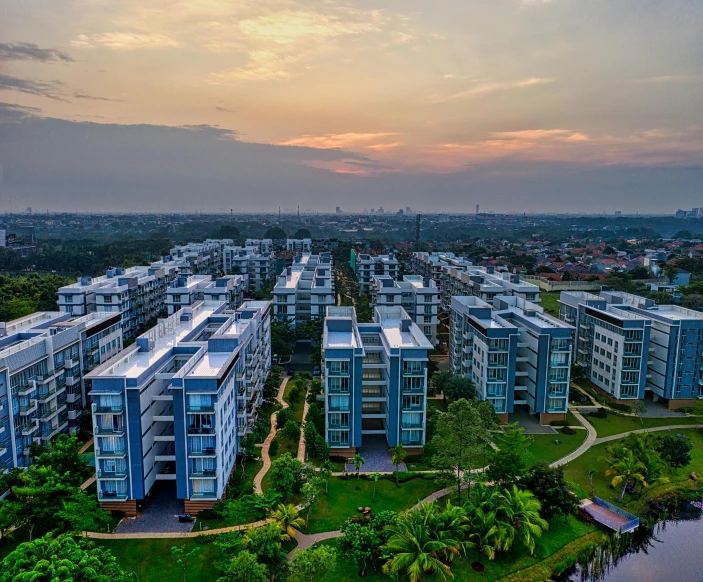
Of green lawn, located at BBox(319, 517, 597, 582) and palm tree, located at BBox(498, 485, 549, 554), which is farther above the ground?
palm tree, located at BBox(498, 485, 549, 554)

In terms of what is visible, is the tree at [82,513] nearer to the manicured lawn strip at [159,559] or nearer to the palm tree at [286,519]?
the manicured lawn strip at [159,559]

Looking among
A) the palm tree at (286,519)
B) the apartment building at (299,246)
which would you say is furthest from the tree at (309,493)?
the apartment building at (299,246)

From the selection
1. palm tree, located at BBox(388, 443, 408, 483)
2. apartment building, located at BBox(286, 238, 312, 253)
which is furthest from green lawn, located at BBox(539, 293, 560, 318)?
apartment building, located at BBox(286, 238, 312, 253)

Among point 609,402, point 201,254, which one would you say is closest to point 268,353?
point 609,402

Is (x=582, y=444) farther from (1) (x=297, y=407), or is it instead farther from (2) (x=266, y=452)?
(2) (x=266, y=452)

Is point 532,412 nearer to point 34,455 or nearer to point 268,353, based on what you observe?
point 268,353

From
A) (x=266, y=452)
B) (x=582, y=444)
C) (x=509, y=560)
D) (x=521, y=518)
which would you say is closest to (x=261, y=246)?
(x=266, y=452)

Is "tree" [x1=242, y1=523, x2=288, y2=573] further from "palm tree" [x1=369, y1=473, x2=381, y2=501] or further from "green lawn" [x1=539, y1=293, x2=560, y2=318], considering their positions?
"green lawn" [x1=539, y1=293, x2=560, y2=318]
